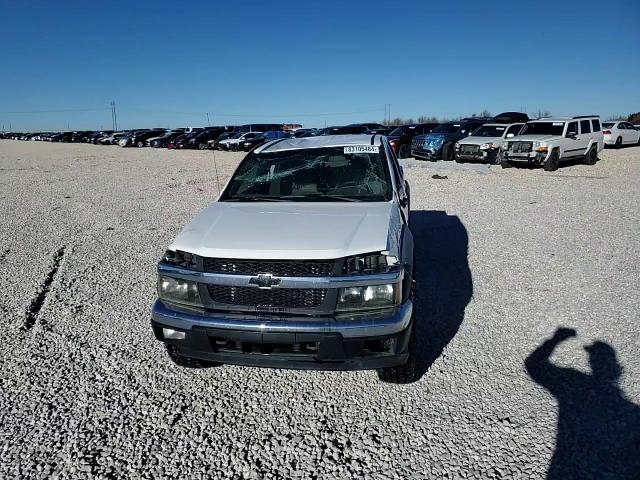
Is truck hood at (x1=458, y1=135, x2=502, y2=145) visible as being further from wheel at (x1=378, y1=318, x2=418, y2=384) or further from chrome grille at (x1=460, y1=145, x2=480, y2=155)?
wheel at (x1=378, y1=318, x2=418, y2=384)

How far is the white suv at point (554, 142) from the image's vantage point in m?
15.1

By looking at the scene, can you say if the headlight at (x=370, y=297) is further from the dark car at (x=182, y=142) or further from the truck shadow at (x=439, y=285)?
the dark car at (x=182, y=142)

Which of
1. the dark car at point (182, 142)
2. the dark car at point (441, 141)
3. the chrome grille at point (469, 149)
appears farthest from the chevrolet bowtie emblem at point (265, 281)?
the dark car at point (182, 142)

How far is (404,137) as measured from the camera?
21.3 meters

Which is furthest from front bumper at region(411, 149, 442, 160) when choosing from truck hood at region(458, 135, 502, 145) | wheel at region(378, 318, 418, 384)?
wheel at region(378, 318, 418, 384)

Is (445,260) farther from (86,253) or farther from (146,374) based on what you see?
(86,253)

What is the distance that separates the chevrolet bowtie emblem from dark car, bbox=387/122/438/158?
60.0 ft

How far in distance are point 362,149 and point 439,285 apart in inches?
71.4

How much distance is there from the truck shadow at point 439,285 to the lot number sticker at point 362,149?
1592mm

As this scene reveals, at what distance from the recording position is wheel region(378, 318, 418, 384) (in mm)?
3012

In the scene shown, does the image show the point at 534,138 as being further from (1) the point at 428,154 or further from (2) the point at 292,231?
(2) the point at 292,231

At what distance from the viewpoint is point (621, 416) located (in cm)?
274

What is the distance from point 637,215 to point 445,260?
16.4 feet

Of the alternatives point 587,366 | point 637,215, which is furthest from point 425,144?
point 587,366
